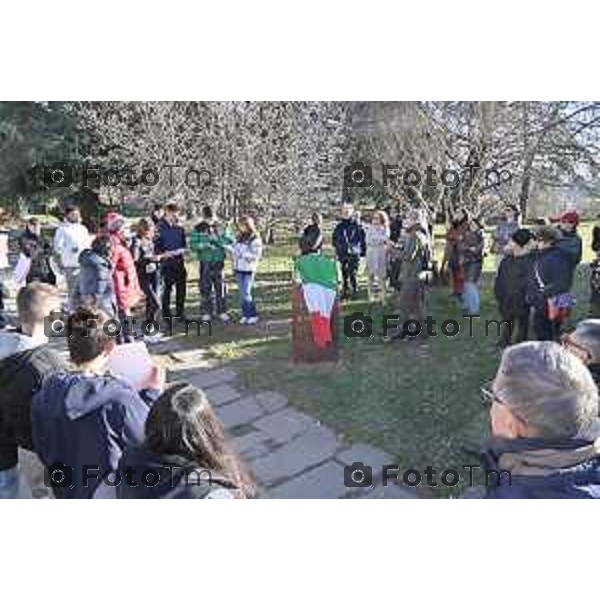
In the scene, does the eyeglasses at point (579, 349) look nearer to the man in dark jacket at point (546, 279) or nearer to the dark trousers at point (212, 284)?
the man in dark jacket at point (546, 279)

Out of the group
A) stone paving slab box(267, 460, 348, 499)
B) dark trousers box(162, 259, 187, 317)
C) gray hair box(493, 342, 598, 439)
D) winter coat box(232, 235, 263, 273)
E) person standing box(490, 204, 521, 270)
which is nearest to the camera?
gray hair box(493, 342, 598, 439)

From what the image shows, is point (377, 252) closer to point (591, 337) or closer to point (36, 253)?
point (36, 253)

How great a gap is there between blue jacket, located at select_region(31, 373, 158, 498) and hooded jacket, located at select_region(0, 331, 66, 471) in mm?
198

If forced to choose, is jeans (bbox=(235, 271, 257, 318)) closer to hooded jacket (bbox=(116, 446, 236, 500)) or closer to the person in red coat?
the person in red coat

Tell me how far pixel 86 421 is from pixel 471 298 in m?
3.58

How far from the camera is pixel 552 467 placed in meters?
1.59

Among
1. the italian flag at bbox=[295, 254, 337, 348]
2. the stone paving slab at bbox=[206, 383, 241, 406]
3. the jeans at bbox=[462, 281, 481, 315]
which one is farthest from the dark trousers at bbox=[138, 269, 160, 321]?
the jeans at bbox=[462, 281, 481, 315]

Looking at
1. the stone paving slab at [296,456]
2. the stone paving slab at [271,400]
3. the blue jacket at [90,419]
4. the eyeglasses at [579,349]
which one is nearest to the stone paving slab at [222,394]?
the stone paving slab at [271,400]

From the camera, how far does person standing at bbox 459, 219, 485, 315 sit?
5.15m

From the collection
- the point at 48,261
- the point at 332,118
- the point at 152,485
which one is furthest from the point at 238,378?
the point at 152,485

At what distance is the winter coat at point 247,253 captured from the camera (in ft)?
17.2

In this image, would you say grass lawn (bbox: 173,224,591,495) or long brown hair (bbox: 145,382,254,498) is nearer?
long brown hair (bbox: 145,382,254,498)

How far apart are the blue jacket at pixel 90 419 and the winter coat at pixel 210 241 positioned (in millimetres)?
3170
